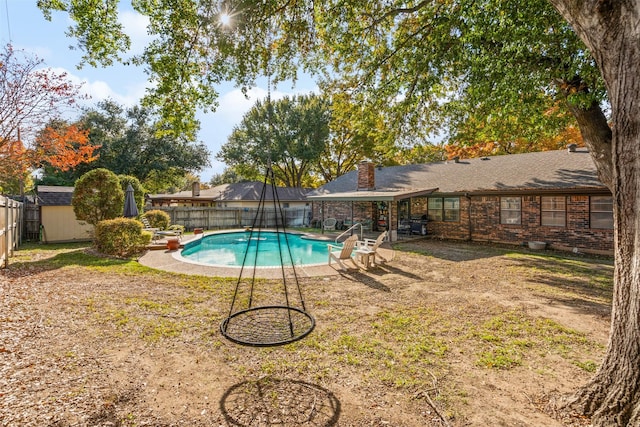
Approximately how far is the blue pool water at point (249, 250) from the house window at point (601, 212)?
396 inches

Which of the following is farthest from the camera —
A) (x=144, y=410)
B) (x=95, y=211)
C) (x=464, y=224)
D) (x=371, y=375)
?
(x=464, y=224)

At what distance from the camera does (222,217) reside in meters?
21.4

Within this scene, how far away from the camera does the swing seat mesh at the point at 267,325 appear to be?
3.85m

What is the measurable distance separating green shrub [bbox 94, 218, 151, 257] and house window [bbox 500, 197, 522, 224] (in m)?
15.3

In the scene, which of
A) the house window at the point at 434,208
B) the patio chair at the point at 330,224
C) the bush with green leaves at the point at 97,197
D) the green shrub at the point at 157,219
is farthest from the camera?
the patio chair at the point at 330,224

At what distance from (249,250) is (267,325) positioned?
33.0 feet

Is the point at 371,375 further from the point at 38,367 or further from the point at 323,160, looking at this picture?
the point at 323,160

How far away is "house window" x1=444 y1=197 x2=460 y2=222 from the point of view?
14.8 m

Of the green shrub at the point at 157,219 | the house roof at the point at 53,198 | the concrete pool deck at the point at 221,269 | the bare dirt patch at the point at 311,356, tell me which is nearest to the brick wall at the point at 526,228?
the bare dirt patch at the point at 311,356

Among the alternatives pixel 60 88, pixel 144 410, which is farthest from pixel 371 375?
pixel 60 88

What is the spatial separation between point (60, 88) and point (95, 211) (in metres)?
4.72

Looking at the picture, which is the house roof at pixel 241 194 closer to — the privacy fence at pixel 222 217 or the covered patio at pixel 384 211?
the privacy fence at pixel 222 217

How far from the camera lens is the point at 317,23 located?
261 inches

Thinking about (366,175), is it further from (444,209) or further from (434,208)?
(444,209)
